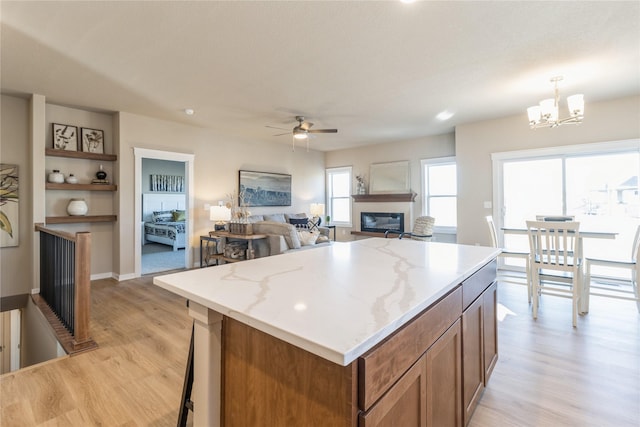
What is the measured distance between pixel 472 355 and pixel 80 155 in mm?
5449

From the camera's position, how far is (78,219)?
4.39m

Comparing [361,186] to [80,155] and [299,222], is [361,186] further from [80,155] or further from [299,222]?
[80,155]

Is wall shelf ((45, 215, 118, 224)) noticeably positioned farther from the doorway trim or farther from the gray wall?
the gray wall

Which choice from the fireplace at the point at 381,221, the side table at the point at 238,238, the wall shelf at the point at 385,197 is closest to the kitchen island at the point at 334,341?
the side table at the point at 238,238

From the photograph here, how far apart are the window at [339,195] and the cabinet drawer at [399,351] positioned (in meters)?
6.84

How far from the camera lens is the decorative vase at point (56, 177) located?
4.15 metres

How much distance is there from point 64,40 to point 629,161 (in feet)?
22.4

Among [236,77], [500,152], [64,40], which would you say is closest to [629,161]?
[500,152]

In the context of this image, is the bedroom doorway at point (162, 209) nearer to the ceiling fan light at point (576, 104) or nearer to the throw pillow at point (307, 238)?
the throw pillow at point (307, 238)

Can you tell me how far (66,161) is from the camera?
4.43 metres

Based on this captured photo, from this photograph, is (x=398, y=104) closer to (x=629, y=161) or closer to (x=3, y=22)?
(x=629, y=161)

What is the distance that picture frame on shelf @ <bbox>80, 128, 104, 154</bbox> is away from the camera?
4.56m

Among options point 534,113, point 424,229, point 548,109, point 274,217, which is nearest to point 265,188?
point 274,217

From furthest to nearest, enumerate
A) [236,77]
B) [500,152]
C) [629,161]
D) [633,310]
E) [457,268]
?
[500,152] → [629,161] → [236,77] → [633,310] → [457,268]
